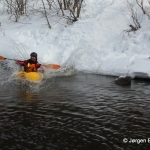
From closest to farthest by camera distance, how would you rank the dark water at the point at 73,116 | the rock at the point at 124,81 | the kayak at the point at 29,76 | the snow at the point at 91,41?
the dark water at the point at 73,116
the kayak at the point at 29,76
the rock at the point at 124,81
the snow at the point at 91,41

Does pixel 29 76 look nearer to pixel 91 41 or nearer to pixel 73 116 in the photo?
pixel 73 116

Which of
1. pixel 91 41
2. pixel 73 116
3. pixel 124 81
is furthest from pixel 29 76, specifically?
pixel 91 41

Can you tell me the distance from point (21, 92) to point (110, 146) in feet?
13.5

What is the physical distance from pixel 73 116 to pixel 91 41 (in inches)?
312

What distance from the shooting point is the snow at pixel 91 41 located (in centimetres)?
1289

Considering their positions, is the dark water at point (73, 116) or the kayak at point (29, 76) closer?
the dark water at point (73, 116)

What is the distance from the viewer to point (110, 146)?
18.8ft

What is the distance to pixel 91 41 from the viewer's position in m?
14.7

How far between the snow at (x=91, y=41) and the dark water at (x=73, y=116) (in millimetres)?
2348

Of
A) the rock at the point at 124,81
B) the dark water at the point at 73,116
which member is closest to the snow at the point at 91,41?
the rock at the point at 124,81

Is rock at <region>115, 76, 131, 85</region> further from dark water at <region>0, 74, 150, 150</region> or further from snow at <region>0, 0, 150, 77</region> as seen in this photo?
snow at <region>0, 0, 150, 77</region>

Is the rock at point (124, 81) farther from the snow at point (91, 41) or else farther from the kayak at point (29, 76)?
the kayak at point (29, 76)

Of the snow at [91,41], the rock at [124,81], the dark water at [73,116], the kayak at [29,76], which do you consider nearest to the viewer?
the dark water at [73,116]

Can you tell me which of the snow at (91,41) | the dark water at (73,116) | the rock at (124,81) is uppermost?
the snow at (91,41)
